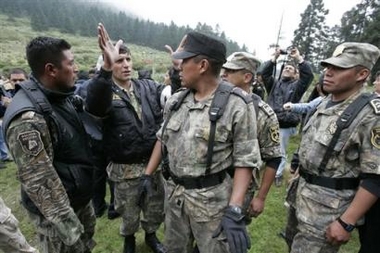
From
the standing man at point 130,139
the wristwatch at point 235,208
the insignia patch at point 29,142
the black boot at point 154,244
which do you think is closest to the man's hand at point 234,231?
the wristwatch at point 235,208

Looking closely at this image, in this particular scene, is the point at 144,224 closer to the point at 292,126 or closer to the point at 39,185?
the point at 39,185

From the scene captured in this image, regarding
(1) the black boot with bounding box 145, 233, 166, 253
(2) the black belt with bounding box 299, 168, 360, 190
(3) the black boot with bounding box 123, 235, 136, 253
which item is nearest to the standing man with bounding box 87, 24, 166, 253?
(3) the black boot with bounding box 123, 235, 136, 253

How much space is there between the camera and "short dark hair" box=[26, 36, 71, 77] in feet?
7.60

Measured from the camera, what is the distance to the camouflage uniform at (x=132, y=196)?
3.46 metres

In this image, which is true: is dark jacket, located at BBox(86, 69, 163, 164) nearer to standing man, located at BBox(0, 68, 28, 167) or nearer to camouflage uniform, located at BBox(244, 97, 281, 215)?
camouflage uniform, located at BBox(244, 97, 281, 215)

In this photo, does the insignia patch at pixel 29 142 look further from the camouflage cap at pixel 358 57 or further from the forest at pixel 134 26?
the forest at pixel 134 26

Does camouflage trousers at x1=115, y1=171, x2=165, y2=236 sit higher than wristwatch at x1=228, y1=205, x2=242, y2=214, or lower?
lower

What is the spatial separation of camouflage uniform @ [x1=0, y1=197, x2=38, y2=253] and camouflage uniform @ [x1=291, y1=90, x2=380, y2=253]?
2684 millimetres

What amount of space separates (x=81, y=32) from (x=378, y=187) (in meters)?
104

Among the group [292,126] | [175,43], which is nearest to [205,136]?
[292,126]

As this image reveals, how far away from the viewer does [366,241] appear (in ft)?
8.55

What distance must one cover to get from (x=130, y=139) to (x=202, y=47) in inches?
58.2

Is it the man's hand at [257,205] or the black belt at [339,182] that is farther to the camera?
the man's hand at [257,205]

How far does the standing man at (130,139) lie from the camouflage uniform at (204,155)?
793mm
